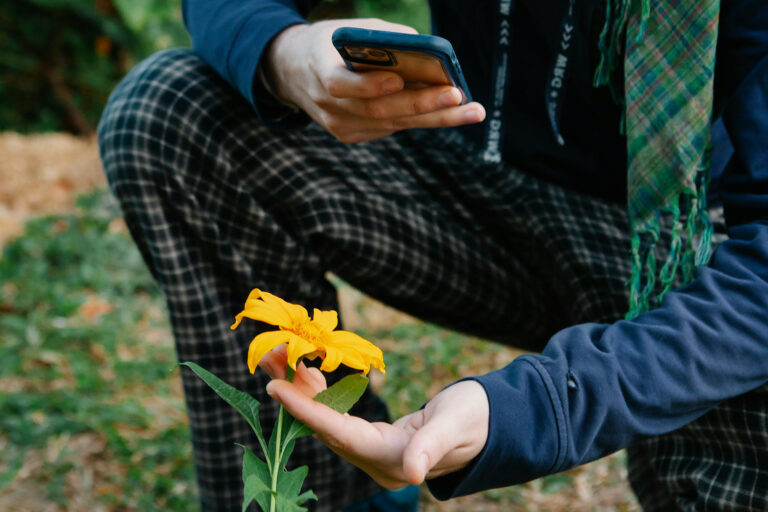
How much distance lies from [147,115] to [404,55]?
46 centimetres

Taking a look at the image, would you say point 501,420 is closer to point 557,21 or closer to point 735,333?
point 735,333

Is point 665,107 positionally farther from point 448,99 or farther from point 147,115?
point 147,115

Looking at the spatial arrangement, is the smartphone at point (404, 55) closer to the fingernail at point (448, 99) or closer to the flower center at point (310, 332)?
the fingernail at point (448, 99)

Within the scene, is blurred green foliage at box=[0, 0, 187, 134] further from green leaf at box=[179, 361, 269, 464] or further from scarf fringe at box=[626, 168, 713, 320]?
green leaf at box=[179, 361, 269, 464]

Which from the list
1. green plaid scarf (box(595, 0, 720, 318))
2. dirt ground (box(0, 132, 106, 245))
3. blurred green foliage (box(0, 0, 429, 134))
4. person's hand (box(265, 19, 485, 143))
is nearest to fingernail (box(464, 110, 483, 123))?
person's hand (box(265, 19, 485, 143))

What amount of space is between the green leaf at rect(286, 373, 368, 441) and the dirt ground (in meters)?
2.08

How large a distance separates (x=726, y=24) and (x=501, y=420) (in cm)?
53

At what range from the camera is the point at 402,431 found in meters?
0.67

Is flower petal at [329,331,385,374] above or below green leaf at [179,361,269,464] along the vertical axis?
above

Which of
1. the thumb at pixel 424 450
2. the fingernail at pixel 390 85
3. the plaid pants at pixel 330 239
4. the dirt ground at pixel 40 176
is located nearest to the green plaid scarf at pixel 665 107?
the plaid pants at pixel 330 239

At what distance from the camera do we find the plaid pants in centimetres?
103

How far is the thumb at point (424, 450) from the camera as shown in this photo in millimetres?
590

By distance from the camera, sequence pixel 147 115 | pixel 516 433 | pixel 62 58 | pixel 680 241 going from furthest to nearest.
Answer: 1. pixel 62 58
2. pixel 147 115
3. pixel 680 241
4. pixel 516 433

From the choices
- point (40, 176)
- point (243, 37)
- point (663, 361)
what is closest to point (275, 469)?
point (663, 361)
